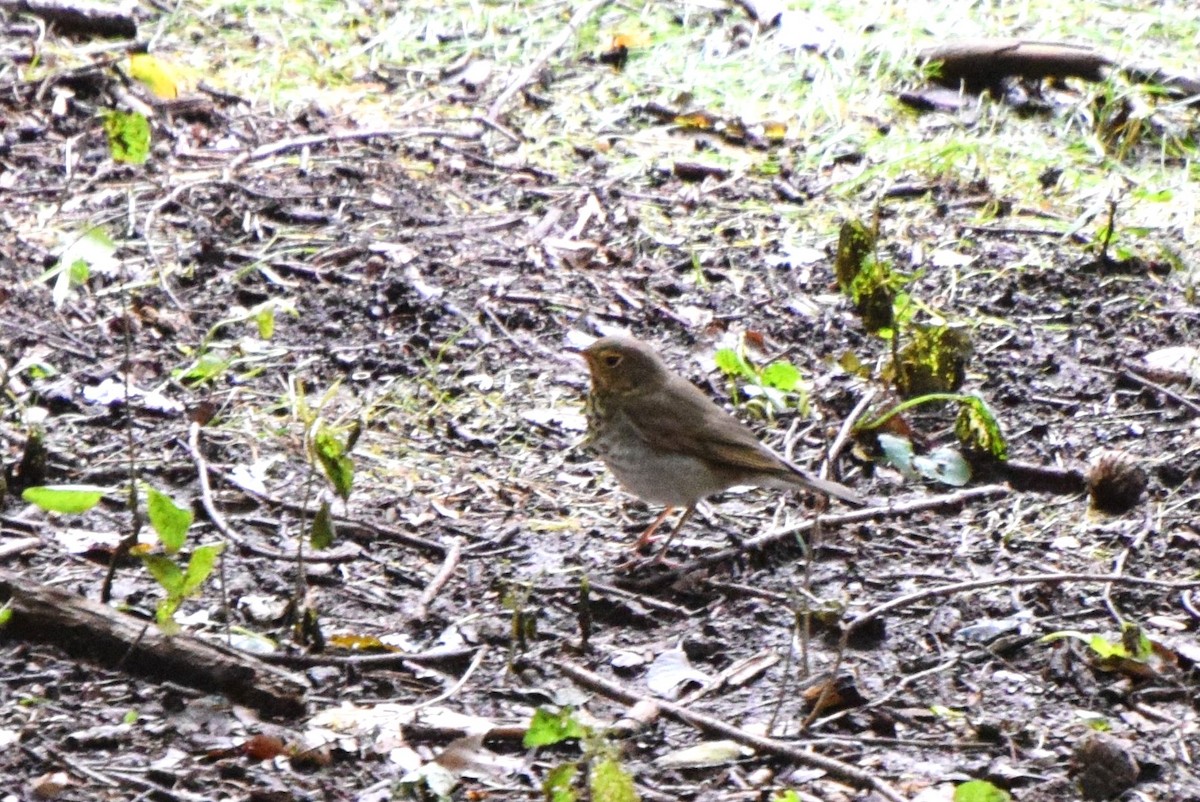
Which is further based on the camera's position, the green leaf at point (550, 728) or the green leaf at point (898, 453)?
the green leaf at point (898, 453)

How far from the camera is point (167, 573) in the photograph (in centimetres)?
318

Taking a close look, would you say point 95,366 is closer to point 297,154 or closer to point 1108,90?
point 297,154

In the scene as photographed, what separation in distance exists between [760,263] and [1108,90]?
221 cm

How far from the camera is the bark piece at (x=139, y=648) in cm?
337

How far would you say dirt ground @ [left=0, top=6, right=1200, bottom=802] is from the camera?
3357 millimetres

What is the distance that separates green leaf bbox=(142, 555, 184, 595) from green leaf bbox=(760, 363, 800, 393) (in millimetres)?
2375

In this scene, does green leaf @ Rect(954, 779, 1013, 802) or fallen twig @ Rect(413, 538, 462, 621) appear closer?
green leaf @ Rect(954, 779, 1013, 802)

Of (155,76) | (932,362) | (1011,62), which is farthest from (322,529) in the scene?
(1011,62)

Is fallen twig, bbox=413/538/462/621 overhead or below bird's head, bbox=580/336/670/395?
below

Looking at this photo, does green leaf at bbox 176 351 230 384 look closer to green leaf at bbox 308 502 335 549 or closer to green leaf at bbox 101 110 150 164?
green leaf at bbox 101 110 150 164

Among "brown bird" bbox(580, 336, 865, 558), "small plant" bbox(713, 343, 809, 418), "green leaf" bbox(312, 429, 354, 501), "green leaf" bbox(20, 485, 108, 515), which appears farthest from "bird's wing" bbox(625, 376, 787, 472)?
"green leaf" bbox(20, 485, 108, 515)

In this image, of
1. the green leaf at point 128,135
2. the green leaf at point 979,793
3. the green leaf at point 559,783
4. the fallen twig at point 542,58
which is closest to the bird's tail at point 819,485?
the green leaf at point 979,793

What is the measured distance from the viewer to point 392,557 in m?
4.17

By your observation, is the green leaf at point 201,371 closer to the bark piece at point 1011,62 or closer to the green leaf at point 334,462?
the green leaf at point 334,462
